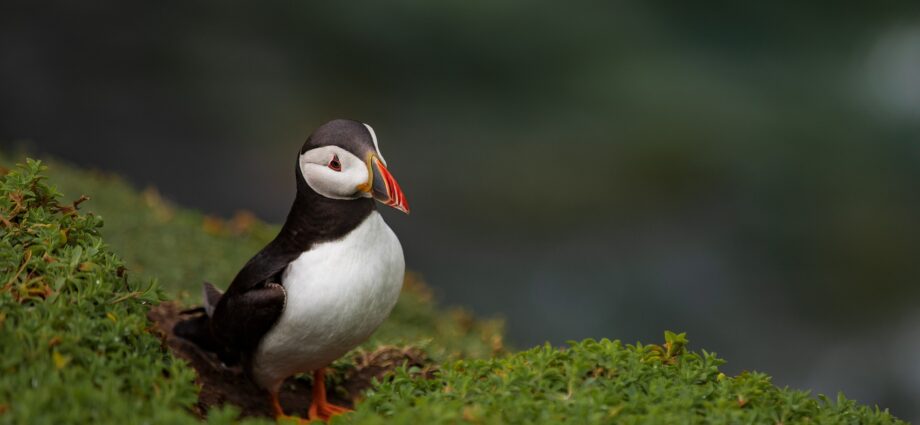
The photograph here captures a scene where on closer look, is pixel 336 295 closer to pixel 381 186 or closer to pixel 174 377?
pixel 381 186

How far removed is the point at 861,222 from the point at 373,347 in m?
7.08

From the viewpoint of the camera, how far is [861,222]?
1009cm

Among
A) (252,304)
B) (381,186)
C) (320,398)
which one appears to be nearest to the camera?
(381,186)

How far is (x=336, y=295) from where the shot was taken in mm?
3604

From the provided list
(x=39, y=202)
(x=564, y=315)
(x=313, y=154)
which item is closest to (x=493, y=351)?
(x=313, y=154)

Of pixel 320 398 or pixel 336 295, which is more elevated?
pixel 336 295

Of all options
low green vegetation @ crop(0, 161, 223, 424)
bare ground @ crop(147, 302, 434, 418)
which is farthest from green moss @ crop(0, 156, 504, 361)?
low green vegetation @ crop(0, 161, 223, 424)

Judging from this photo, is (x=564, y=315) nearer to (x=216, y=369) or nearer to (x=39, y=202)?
(x=216, y=369)

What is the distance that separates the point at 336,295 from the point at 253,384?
843 mm

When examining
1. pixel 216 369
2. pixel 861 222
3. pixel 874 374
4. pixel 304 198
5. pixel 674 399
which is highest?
pixel 861 222

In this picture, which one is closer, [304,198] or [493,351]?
[304,198]

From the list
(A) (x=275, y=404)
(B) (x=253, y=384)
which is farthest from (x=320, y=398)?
(B) (x=253, y=384)

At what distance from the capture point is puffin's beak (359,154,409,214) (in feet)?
11.6

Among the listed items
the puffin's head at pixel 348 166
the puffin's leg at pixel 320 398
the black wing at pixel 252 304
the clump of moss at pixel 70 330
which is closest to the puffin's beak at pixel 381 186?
the puffin's head at pixel 348 166
